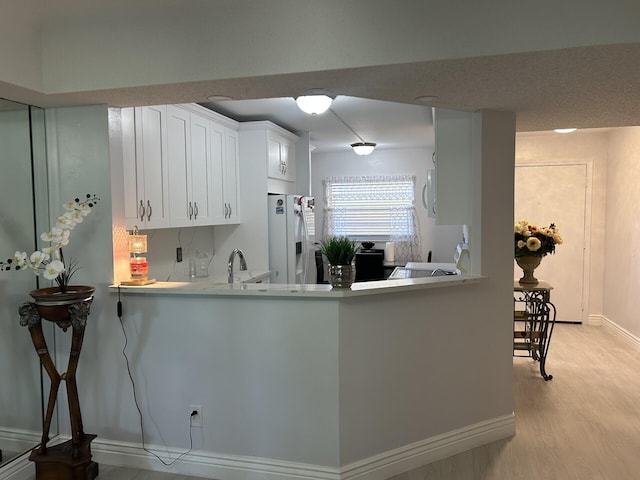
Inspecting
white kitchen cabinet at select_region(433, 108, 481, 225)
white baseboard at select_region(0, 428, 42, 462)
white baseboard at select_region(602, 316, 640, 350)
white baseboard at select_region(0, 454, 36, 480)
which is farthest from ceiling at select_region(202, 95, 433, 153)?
white baseboard at select_region(602, 316, 640, 350)

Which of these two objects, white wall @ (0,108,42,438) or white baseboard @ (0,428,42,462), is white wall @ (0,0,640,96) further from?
white baseboard @ (0,428,42,462)

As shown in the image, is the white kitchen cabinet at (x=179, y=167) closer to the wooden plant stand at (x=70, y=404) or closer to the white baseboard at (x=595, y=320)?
the wooden plant stand at (x=70, y=404)

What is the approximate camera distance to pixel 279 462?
247 centimetres

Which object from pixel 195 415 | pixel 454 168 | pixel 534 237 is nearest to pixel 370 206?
pixel 534 237

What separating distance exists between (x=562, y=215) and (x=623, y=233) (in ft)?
2.39

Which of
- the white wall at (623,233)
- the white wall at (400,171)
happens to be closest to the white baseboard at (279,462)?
the white wall at (623,233)

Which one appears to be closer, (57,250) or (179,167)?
(57,250)

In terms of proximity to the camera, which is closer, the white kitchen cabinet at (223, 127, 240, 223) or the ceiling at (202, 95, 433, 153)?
the ceiling at (202, 95, 433, 153)

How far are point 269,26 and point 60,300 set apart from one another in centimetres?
159

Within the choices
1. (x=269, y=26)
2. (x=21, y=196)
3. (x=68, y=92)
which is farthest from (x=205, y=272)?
(x=269, y=26)

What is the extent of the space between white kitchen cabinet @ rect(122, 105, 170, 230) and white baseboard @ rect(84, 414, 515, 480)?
1343 millimetres

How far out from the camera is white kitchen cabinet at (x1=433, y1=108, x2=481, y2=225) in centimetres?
289

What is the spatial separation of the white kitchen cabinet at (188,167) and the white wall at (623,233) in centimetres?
413

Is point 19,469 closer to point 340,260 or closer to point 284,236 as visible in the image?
point 340,260
